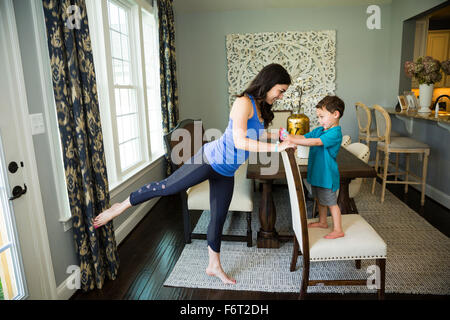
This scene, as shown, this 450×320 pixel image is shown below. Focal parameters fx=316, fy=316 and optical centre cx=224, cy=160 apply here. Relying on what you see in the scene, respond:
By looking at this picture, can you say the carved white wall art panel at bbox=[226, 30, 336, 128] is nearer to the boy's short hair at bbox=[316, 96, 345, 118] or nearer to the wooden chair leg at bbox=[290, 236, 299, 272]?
the boy's short hair at bbox=[316, 96, 345, 118]

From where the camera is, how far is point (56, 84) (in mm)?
1843

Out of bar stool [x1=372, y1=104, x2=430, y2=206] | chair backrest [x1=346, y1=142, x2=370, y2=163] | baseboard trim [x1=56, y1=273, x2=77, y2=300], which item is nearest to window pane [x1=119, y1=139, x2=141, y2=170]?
baseboard trim [x1=56, y1=273, x2=77, y2=300]

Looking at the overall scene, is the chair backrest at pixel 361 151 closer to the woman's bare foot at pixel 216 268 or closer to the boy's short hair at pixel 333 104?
the boy's short hair at pixel 333 104

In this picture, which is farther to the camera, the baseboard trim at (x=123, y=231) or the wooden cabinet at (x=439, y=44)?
the wooden cabinet at (x=439, y=44)

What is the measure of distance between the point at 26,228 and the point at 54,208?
247mm

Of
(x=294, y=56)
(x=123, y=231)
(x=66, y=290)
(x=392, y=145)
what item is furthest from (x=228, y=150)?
(x=294, y=56)

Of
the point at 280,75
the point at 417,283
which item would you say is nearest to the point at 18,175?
the point at 280,75

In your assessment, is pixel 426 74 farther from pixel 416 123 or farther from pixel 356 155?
pixel 356 155

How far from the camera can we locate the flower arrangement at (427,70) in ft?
12.0

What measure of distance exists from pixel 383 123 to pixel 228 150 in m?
2.71

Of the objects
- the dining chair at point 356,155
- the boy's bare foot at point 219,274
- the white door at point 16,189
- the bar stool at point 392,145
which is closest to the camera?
the white door at point 16,189

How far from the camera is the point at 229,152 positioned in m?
1.92

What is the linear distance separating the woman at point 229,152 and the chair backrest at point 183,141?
0.63 meters

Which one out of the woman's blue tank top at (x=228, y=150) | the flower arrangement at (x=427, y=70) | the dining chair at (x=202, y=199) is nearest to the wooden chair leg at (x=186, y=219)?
the dining chair at (x=202, y=199)
